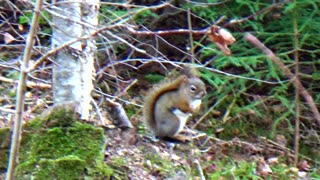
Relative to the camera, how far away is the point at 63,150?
484 cm

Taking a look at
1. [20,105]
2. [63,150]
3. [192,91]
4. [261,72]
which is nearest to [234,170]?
[192,91]

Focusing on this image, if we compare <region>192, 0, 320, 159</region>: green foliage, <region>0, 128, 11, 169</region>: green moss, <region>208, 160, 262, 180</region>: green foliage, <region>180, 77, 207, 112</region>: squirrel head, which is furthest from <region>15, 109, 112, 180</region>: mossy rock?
<region>192, 0, 320, 159</region>: green foliage

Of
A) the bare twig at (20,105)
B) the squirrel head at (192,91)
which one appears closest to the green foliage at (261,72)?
the squirrel head at (192,91)

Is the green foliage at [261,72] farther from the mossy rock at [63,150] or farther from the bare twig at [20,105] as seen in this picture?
the bare twig at [20,105]

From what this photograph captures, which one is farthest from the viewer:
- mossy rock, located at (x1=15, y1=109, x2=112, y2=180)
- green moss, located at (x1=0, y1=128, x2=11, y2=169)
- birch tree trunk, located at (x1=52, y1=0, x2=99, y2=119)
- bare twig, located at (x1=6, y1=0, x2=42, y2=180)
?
birch tree trunk, located at (x1=52, y1=0, x2=99, y2=119)

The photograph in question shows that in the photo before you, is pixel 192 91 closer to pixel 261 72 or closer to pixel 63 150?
pixel 63 150

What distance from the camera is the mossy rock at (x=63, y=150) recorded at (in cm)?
474

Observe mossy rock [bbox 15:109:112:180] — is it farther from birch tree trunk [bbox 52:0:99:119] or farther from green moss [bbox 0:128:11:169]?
birch tree trunk [bbox 52:0:99:119]

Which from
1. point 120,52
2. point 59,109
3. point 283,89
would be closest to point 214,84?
point 283,89

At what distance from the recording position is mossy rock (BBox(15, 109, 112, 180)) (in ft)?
15.6

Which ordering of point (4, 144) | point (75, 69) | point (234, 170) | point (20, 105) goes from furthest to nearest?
point (234, 170), point (75, 69), point (4, 144), point (20, 105)

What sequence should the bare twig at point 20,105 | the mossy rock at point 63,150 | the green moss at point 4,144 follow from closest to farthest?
1. the bare twig at point 20,105
2. the mossy rock at point 63,150
3. the green moss at point 4,144

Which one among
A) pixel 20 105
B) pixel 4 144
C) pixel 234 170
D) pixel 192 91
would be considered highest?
pixel 20 105

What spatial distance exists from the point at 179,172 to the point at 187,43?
327cm
